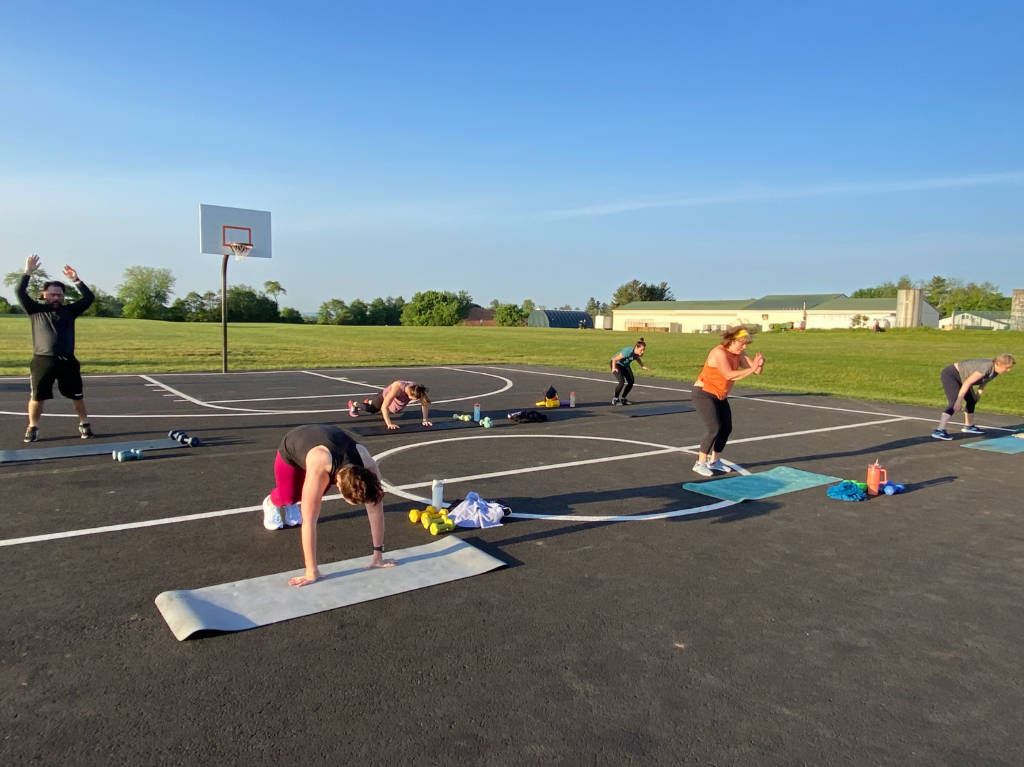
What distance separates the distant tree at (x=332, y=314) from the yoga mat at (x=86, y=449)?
112 meters

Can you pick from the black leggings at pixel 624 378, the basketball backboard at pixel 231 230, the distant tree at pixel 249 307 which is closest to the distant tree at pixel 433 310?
the distant tree at pixel 249 307

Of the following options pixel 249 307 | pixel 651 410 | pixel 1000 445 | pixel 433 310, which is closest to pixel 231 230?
pixel 651 410

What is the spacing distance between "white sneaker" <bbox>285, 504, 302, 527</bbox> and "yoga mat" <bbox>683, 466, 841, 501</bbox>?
15.4 ft

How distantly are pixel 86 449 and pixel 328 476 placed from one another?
6917 millimetres

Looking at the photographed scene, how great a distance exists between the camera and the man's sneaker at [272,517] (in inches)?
244

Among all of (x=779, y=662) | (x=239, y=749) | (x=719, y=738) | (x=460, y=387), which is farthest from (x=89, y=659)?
(x=460, y=387)

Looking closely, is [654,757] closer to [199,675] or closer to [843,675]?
[843,675]

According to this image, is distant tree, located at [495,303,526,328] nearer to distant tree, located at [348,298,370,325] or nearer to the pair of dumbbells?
distant tree, located at [348,298,370,325]

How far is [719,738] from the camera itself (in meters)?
Result: 3.33

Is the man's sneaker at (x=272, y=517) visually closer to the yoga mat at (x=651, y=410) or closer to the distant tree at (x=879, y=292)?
the yoga mat at (x=651, y=410)

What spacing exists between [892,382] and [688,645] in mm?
22670

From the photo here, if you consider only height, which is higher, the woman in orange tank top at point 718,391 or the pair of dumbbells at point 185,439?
the woman in orange tank top at point 718,391

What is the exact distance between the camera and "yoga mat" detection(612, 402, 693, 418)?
1432 centimetres

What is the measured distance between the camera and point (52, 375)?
973 cm
